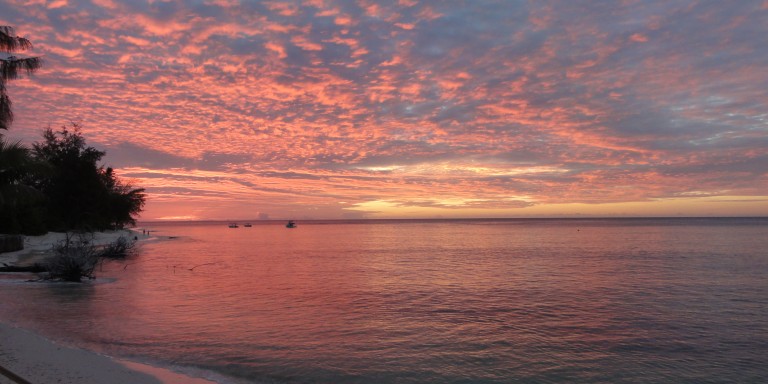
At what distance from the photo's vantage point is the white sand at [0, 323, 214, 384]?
28.5 feet

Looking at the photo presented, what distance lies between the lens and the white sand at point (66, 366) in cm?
→ 869

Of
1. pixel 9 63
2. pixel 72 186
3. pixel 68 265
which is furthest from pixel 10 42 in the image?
pixel 72 186

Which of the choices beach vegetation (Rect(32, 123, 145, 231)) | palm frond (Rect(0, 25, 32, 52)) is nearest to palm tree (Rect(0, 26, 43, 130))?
→ palm frond (Rect(0, 25, 32, 52))

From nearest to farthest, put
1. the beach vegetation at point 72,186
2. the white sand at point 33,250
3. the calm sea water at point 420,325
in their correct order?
1. the calm sea water at point 420,325
2. the white sand at point 33,250
3. the beach vegetation at point 72,186

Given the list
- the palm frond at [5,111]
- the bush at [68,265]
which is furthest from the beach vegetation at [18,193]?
the bush at [68,265]

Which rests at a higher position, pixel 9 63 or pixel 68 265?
pixel 9 63

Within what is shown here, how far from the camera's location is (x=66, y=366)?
9.45m

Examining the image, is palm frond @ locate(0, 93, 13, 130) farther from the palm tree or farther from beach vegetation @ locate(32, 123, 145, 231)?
beach vegetation @ locate(32, 123, 145, 231)

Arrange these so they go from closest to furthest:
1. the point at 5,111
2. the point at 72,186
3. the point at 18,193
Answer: the point at 5,111, the point at 18,193, the point at 72,186

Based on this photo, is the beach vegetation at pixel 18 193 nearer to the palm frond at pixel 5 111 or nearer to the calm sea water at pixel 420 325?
the palm frond at pixel 5 111

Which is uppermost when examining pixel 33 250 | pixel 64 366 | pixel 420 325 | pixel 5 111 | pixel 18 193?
pixel 5 111

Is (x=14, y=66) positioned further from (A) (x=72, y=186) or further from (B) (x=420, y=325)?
(A) (x=72, y=186)

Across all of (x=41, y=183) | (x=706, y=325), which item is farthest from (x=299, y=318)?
(x=41, y=183)

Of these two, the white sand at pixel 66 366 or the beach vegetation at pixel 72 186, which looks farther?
the beach vegetation at pixel 72 186
